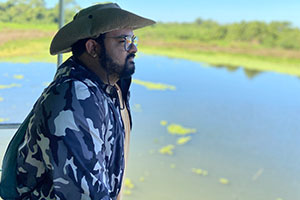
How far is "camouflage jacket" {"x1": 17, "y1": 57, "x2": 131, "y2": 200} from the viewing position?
0.71 m

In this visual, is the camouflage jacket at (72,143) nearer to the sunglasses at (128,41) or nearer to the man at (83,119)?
the man at (83,119)

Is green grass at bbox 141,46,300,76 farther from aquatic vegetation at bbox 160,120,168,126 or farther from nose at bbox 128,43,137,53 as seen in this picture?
nose at bbox 128,43,137,53

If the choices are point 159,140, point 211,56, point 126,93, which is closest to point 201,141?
point 159,140

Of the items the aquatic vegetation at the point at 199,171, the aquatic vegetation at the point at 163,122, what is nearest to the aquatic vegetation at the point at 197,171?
the aquatic vegetation at the point at 199,171

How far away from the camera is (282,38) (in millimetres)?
6133

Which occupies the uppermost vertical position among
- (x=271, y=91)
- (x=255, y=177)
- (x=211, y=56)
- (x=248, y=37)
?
(x=248, y=37)

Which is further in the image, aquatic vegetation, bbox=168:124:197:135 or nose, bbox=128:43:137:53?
aquatic vegetation, bbox=168:124:197:135

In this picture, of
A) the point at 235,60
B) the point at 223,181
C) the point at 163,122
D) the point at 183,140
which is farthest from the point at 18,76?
the point at 235,60

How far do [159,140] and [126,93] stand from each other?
540cm

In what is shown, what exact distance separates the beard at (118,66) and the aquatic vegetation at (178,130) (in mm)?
5958

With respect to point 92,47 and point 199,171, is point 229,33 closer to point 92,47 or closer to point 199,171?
point 199,171

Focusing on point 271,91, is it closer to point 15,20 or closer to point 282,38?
point 282,38

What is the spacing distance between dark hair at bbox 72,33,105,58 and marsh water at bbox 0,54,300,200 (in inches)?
80.5

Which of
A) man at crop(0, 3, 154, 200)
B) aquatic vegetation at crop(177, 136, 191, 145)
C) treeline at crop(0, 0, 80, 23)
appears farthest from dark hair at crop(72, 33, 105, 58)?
aquatic vegetation at crop(177, 136, 191, 145)
